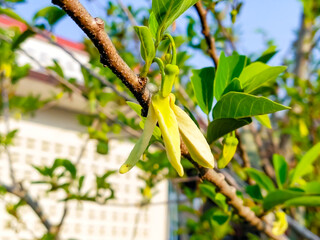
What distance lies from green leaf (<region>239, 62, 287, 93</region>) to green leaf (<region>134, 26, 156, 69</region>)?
239 millimetres

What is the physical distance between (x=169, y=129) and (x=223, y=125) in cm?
17

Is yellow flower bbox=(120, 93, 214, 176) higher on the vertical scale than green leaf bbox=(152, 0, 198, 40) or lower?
lower

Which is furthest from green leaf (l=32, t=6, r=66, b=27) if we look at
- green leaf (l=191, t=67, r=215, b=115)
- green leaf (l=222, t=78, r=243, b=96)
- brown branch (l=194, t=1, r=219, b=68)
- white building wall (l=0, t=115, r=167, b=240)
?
white building wall (l=0, t=115, r=167, b=240)

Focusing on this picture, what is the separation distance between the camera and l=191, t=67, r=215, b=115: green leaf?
70cm

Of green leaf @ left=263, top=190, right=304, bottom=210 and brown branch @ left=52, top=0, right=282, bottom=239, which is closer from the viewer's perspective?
brown branch @ left=52, top=0, right=282, bottom=239

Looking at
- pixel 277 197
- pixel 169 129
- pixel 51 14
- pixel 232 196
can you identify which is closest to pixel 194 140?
pixel 169 129

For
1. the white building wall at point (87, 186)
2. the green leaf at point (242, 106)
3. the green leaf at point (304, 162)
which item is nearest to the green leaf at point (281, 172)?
the green leaf at point (304, 162)

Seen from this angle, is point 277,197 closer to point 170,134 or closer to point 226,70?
point 226,70

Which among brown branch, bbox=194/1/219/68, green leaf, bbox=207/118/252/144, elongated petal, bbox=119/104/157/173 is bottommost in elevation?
elongated petal, bbox=119/104/157/173

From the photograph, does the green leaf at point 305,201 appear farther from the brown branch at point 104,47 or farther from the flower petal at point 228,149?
the brown branch at point 104,47

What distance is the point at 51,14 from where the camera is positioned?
113 centimetres

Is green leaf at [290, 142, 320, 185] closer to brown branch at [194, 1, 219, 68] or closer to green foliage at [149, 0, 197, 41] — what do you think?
brown branch at [194, 1, 219, 68]

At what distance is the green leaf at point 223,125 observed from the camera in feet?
1.98

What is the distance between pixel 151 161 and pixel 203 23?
82cm
